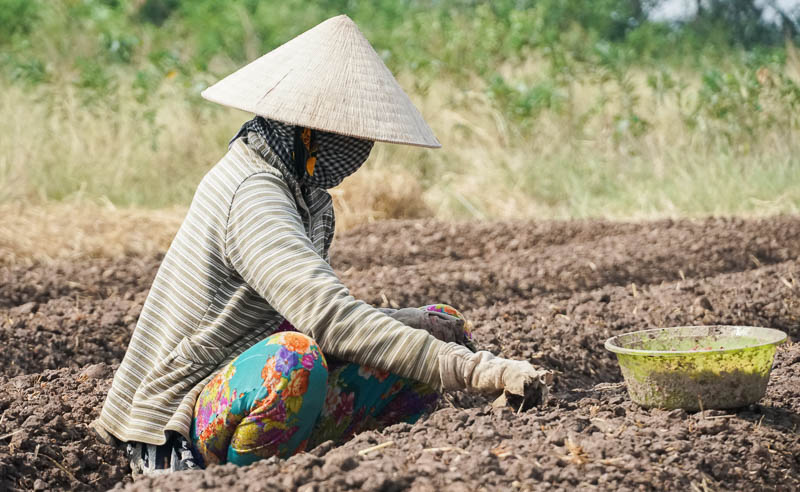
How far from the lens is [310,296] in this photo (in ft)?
6.97

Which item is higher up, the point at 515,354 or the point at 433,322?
the point at 433,322

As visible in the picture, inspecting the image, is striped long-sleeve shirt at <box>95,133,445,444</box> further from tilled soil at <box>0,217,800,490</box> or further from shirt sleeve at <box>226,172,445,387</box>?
tilled soil at <box>0,217,800,490</box>

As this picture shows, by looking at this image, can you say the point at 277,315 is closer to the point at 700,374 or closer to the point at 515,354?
the point at 700,374

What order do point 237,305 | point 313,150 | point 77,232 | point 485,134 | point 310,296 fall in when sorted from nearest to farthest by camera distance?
point 310,296 < point 237,305 < point 313,150 < point 77,232 < point 485,134

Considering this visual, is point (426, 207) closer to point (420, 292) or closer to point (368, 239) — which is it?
point (368, 239)

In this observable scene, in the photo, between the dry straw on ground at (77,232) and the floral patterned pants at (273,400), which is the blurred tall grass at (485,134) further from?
the floral patterned pants at (273,400)

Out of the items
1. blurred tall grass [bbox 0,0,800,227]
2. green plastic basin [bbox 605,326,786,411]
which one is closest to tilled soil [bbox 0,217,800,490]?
green plastic basin [bbox 605,326,786,411]

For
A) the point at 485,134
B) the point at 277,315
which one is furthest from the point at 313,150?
the point at 485,134

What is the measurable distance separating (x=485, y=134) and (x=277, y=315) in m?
7.43

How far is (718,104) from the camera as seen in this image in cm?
873

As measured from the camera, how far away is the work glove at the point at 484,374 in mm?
2146

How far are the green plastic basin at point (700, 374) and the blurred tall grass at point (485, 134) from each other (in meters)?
5.07

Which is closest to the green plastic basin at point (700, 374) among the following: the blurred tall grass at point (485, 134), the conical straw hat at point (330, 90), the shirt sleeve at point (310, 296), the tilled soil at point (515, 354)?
the tilled soil at point (515, 354)

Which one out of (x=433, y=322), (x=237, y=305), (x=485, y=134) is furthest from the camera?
(x=485, y=134)
